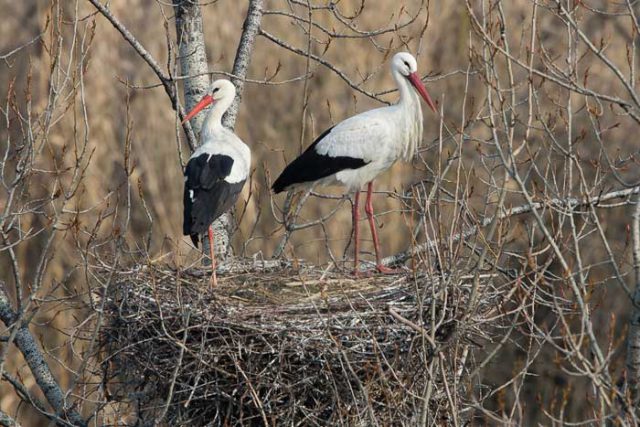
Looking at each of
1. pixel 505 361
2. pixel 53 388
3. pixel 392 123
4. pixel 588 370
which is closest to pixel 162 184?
pixel 505 361

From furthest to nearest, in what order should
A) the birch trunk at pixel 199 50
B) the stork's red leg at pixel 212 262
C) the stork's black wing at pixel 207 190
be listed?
the birch trunk at pixel 199 50 < the stork's black wing at pixel 207 190 < the stork's red leg at pixel 212 262

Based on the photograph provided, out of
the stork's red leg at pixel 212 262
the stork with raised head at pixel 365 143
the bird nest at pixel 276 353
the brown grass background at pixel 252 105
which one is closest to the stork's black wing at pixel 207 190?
the stork's red leg at pixel 212 262

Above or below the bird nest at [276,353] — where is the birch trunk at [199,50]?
above

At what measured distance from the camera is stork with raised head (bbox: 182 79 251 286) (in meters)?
8.30

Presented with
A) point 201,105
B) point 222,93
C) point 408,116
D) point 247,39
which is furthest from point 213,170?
point 408,116

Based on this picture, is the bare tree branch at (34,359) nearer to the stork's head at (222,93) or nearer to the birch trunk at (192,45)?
the birch trunk at (192,45)

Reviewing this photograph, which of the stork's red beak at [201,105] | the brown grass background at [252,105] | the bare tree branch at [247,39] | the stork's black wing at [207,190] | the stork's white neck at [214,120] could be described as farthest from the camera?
the brown grass background at [252,105]

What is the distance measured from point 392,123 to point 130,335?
2.83m

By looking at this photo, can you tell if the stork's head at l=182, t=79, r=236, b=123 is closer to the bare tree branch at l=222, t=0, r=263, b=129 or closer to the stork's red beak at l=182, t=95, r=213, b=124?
the stork's red beak at l=182, t=95, r=213, b=124

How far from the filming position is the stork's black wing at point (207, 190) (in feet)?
27.2

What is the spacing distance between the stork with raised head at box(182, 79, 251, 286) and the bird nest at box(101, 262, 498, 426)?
0.88m

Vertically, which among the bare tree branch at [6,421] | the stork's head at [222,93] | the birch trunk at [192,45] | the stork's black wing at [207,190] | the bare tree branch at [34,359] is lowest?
the bare tree branch at [6,421]

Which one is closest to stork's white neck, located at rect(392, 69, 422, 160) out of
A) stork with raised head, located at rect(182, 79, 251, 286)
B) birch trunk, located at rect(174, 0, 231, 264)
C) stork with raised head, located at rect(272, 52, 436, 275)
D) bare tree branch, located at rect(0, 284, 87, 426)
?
stork with raised head, located at rect(272, 52, 436, 275)

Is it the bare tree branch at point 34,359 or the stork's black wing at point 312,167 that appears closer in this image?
the bare tree branch at point 34,359
